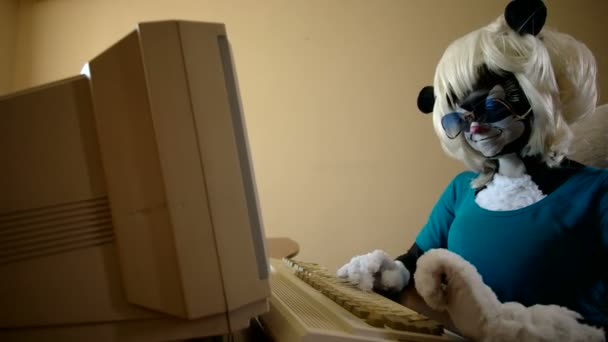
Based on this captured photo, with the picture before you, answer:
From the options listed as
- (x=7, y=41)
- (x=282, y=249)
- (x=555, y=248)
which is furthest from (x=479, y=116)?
(x=7, y=41)

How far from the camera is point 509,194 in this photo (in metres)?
0.68

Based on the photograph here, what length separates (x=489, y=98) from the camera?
63cm

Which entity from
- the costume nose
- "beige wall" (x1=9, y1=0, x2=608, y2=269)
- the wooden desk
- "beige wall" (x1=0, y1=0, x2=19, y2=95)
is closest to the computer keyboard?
the costume nose

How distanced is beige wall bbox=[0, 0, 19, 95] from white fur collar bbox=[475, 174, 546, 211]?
5.93 ft

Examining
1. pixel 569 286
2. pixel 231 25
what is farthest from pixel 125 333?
pixel 231 25

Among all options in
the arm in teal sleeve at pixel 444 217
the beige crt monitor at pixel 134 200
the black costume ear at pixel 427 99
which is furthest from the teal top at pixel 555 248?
the beige crt monitor at pixel 134 200

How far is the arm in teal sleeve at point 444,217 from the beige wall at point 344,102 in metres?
0.49

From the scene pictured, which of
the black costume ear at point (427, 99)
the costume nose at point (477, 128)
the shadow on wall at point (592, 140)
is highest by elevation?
the black costume ear at point (427, 99)

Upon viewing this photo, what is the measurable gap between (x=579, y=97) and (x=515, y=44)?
157 mm

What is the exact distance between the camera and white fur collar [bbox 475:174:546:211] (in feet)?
2.13

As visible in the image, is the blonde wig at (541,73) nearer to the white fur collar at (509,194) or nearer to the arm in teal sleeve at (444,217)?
the white fur collar at (509,194)

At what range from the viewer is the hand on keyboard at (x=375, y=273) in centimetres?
70

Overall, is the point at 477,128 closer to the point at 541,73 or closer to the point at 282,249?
the point at 541,73

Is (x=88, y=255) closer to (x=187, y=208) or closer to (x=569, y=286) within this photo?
(x=187, y=208)
